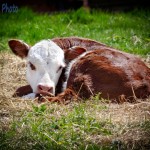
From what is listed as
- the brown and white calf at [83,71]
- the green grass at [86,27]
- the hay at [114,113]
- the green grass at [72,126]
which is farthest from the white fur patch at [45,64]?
the green grass at [86,27]

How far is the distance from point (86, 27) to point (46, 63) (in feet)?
14.0

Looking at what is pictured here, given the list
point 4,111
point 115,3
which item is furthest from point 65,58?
point 115,3

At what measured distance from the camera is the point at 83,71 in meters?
6.54

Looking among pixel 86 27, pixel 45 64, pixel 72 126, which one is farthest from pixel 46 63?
pixel 86 27

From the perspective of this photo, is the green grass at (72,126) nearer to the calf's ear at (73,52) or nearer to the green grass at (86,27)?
the calf's ear at (73,52)

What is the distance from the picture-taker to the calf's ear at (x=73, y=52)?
6969 mm

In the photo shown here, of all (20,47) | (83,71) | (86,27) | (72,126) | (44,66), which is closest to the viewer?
(72,126)

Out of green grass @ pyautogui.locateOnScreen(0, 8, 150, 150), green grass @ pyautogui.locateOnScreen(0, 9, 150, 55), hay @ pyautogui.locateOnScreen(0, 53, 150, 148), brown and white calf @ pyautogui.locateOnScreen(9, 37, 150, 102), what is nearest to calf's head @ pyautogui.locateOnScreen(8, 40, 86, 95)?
brown and white calf @ pyautogui.locateOnScreen(9, 37, 150, 102)

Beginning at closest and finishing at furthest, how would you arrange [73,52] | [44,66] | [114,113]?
[114,113] → [44,66] → [73,52]

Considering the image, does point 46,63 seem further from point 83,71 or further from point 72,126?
point 72,126

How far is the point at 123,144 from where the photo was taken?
188 inches

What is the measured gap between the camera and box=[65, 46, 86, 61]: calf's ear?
697cm

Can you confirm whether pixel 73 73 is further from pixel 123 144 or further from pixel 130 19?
pixel 130 19

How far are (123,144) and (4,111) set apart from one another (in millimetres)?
1580
